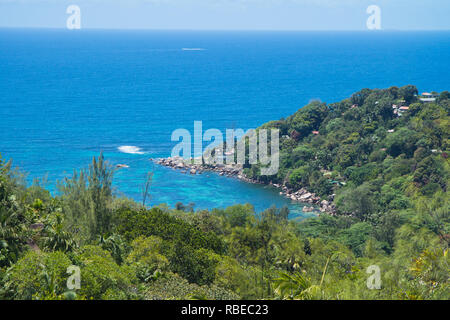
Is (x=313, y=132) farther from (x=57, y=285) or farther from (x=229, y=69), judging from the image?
(x=229, y=69)

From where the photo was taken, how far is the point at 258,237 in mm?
23344

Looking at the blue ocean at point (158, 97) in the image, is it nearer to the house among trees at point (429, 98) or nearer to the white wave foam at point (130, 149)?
the white wave foam at point (130, 149)

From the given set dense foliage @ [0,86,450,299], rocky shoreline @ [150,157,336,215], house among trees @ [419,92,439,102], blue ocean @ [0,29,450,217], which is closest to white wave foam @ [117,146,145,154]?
blue ocean @ [0,29,450,217]

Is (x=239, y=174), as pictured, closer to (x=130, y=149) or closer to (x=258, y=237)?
(x=130, y=149)

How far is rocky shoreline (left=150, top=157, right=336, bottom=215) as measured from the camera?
142ft

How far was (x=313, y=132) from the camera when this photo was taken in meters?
58.6

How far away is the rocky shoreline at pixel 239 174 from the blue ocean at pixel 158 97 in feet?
3.32

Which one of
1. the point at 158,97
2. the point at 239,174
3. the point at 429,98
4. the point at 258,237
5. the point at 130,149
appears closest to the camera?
the point at 258,237

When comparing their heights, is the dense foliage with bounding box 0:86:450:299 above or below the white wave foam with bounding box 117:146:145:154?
above

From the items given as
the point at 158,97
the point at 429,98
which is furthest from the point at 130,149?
the point at 158,97

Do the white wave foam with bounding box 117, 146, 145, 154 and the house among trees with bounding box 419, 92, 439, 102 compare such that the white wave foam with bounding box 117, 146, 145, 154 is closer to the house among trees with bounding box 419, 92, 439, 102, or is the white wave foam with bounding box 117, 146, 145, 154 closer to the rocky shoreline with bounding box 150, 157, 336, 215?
the rocky shoreline with bounding box 150, 157, 336, 215

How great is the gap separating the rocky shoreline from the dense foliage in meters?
0.87

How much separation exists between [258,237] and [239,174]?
28393mm
